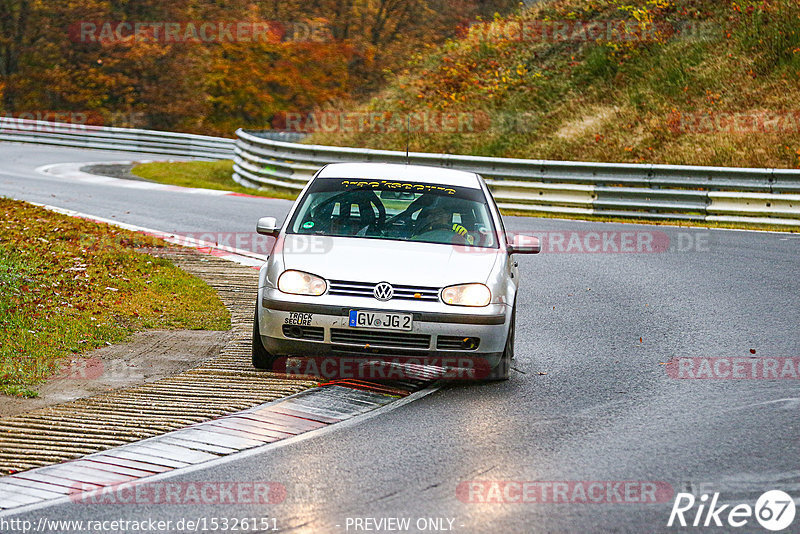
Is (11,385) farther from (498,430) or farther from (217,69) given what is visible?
(217,69)

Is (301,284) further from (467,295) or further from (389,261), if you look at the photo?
(467,295)

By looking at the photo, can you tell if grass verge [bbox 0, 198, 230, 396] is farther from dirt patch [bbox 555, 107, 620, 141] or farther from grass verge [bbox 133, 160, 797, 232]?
dirt patch [bbox 555, 107, 620, 141]

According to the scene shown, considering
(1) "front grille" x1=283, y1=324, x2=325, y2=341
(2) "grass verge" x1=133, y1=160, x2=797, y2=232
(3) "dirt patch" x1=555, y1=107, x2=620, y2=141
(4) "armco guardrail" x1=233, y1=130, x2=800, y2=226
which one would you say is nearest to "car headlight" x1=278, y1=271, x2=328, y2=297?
(1) "front grille" x1=283, y1=324, x2=325, y2=341

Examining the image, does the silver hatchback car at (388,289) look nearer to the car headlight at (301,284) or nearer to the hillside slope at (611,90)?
the car headlight at (301,284)

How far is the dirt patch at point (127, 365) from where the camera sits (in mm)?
7676

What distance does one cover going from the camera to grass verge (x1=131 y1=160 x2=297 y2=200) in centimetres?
2569

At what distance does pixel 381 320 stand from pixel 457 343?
24.1 inches

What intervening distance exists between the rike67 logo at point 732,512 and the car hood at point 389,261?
9.61 feet

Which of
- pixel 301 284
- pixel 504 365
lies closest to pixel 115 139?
pixel 301 284

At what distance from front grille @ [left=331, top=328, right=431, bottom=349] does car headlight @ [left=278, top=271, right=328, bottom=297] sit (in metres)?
0.34

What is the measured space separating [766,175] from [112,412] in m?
15.4

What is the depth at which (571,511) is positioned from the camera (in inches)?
218

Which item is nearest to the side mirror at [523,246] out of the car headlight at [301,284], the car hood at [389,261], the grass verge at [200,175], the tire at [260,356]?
the car hood at [389,261]

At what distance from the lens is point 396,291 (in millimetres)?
7988
